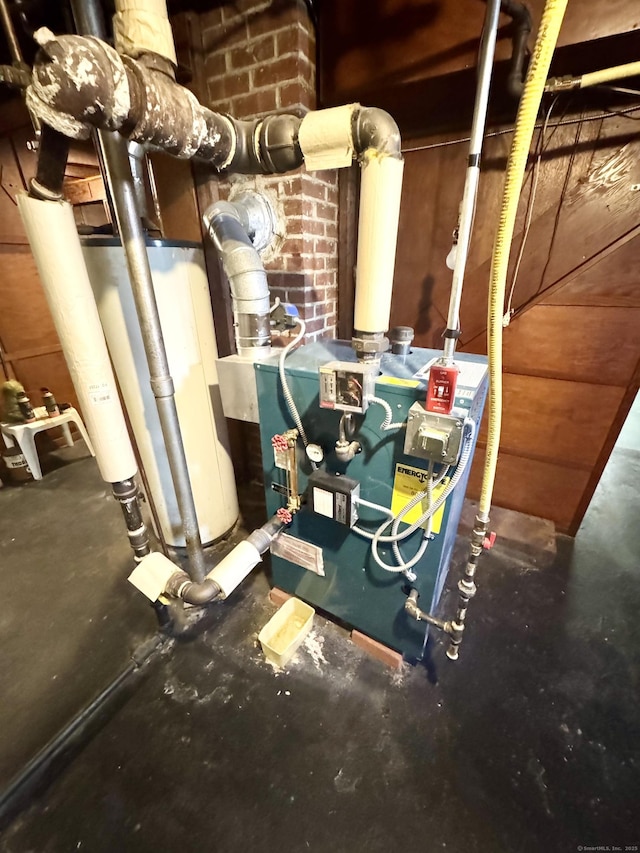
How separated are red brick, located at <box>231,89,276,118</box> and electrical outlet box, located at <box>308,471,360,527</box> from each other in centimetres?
146

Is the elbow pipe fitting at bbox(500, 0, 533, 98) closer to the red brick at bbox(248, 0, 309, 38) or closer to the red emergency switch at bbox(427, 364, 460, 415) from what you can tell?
the red brick at bbox(248, 0, 309, 38)

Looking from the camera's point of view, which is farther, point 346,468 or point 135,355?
point 135,355

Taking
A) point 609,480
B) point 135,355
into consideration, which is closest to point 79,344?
point 135,355

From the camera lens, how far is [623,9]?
1.08 metres

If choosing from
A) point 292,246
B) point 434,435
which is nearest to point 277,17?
point 292,246

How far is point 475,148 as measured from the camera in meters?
0.73

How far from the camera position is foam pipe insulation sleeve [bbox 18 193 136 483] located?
913 millimetres

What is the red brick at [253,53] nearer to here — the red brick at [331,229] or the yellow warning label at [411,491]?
the red brick at [331,229]

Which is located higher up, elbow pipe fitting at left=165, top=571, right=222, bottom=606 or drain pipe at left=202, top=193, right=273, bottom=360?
drain pipe at left=202, top=193, right=273, bottom=360

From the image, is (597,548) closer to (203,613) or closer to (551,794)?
(551,794)

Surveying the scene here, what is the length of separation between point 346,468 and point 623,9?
166cm

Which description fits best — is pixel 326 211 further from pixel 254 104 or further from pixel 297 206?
pixel 254 104

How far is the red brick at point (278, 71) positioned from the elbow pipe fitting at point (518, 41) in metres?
0.68

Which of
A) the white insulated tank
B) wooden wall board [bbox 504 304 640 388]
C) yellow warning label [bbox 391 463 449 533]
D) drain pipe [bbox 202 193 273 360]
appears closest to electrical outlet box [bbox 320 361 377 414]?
yellow warning label [bbox 391 463 449 533]
